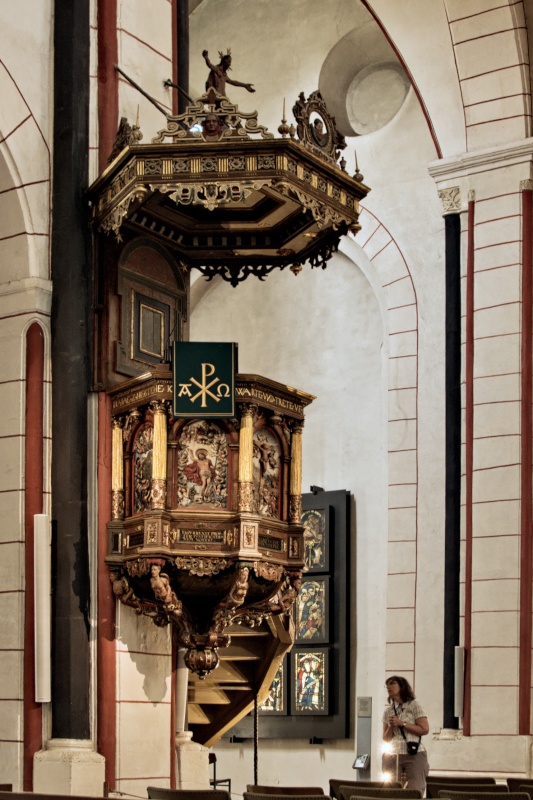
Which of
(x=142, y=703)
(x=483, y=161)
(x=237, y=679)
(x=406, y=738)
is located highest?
(x=483, y=161)

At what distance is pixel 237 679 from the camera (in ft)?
36.6

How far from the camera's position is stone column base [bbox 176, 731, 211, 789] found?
8.81 m

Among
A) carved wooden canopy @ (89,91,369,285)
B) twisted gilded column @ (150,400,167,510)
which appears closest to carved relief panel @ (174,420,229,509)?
twisted gilded column @ (150,400,167,510)

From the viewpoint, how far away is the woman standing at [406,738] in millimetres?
8539

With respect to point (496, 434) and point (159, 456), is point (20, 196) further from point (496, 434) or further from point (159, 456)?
point (496, 434)

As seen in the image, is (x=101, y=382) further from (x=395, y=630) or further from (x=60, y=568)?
(x=395, y=630)

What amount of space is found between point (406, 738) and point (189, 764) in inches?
57.2

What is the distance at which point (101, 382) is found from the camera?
8.41 m

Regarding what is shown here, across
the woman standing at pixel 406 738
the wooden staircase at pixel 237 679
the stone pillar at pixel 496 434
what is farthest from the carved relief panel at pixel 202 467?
the stone pillar at pixel 496 434

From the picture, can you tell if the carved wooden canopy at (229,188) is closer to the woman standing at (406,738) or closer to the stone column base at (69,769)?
the woman standing at (406,738)

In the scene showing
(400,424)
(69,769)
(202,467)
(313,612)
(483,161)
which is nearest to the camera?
(69,769)

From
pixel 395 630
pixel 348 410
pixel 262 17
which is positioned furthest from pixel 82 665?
pixel 262 17

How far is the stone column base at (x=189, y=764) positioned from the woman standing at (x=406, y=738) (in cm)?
125

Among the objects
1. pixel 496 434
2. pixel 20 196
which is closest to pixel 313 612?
pixel 496 434
